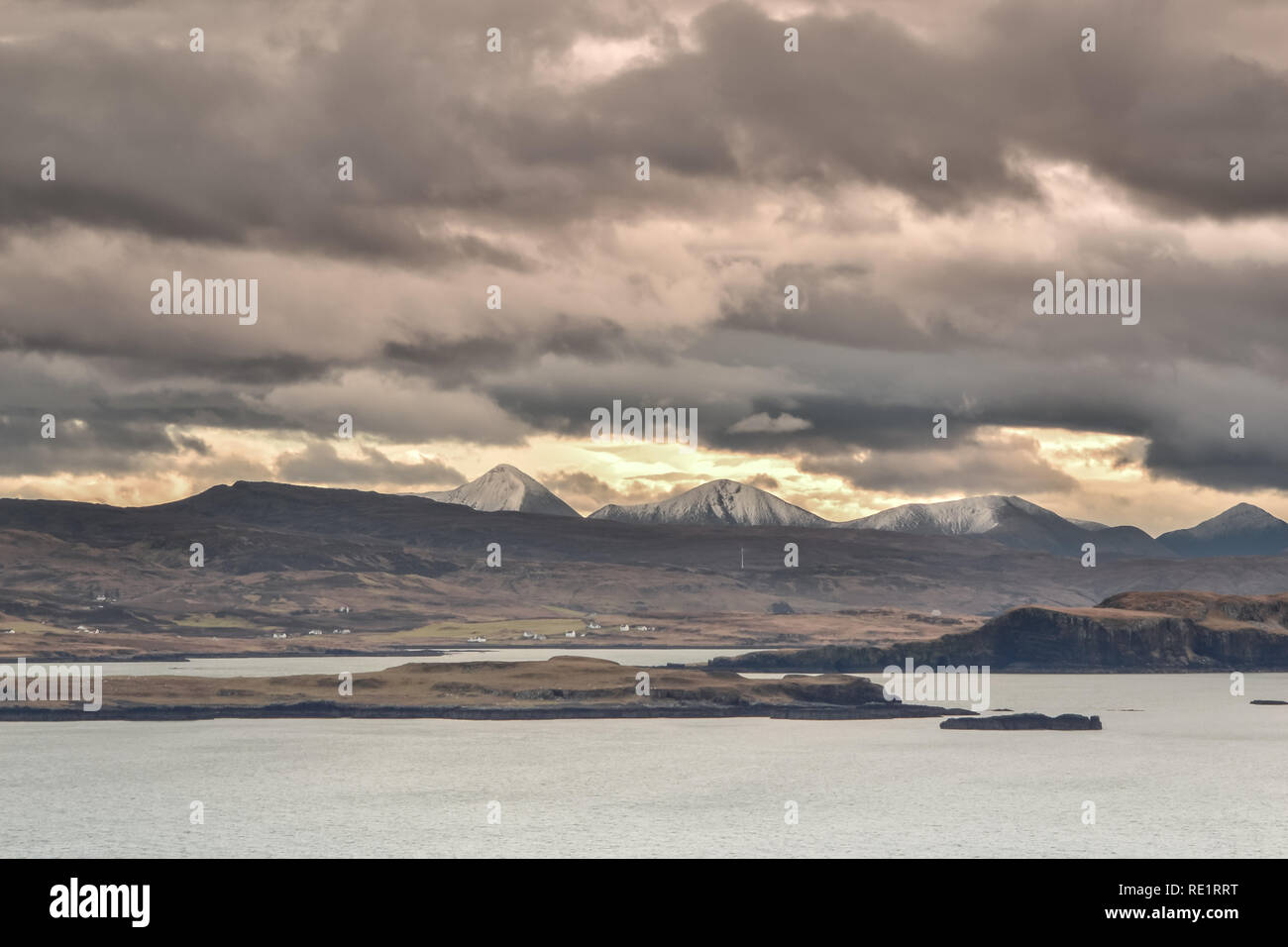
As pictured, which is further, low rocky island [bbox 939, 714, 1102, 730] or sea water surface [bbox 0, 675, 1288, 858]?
low rocky island [bbox 939, 714, 1102, 730]

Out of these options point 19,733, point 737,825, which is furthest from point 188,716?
point 737,825

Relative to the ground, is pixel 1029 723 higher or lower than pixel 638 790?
lower

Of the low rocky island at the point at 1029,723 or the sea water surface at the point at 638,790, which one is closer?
the sea water surface at the point at 638,790
